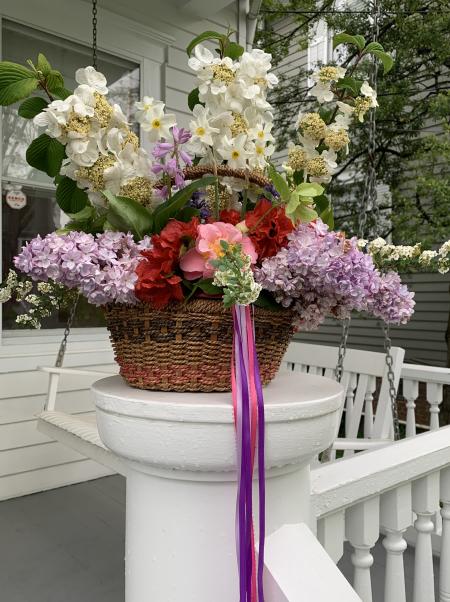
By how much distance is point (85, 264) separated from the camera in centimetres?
59

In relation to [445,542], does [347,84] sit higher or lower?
higher

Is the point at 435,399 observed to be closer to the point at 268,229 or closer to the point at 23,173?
the point at 268,229

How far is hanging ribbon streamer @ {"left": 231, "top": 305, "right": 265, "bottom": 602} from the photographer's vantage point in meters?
0.59

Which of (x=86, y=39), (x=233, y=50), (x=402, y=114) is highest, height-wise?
(x=402, y=114)

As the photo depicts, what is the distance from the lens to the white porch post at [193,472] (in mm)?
600

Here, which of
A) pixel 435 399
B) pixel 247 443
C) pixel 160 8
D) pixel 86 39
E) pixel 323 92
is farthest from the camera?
pixel 160 8

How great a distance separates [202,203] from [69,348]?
7.30 feet

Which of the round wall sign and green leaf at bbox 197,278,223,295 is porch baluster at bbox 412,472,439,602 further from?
the round wall sign

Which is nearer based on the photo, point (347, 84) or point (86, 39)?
point (347, 84)

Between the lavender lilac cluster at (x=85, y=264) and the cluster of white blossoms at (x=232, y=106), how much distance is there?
0.19 metres

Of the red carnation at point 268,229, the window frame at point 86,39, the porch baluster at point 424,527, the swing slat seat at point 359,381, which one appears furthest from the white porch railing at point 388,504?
the window frame at point 86,39

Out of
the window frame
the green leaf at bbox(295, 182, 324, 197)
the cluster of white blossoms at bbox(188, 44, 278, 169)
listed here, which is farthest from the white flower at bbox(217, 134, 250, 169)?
the window frame

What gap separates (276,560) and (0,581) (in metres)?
1.65

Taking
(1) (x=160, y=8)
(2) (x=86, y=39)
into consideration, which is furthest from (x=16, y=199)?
(1) (x=160, y=8)
